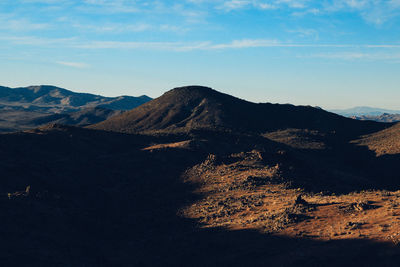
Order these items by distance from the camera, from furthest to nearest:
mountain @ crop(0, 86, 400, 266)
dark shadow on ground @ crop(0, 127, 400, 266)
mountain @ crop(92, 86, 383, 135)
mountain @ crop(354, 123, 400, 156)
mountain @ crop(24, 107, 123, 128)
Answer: mountain @ crop(24, 107, 123, 128), mountain @ crop(92, 86, 383, 135), mountain @ crop(354, 123, 400, 156), mountain @ crop(0, 86, 400, 266), dark shadow on ground @ crop(0, 127, 400, 266)

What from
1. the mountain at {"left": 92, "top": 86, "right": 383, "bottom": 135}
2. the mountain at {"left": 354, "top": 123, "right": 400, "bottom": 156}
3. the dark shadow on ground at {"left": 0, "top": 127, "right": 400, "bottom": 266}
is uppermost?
the mountain at {"left": 92, "top": 86, "right": 383, "bottom": 135}

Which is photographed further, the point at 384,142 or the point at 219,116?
the point at 219,116

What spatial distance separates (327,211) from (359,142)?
74.6 metres

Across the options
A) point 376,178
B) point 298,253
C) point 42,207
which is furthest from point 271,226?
point 376,178

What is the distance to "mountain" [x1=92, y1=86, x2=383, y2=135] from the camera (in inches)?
4122

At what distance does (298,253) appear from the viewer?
22078 millimetres

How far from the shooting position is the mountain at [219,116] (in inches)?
4122

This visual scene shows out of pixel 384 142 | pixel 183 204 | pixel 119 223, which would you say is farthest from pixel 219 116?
pixel 119 223

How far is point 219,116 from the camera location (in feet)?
352

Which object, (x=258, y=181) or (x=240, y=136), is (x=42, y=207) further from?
(x=240, y=136)

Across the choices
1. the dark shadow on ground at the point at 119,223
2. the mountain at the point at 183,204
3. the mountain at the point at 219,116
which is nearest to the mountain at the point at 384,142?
the mountain at the point at 183,204

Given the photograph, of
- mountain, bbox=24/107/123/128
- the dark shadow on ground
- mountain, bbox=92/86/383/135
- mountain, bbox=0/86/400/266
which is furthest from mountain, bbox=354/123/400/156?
mountain, bbox=24/107/123/128

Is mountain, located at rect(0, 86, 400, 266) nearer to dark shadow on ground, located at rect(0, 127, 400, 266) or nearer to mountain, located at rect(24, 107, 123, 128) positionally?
dark shadow on ground, located at rect(0, 127, 400, 266)

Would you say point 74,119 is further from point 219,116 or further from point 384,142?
point 384,142
